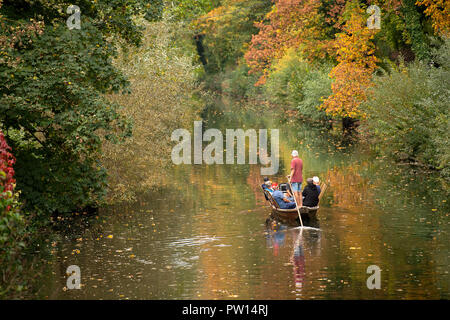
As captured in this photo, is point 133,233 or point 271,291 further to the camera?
point 133,233

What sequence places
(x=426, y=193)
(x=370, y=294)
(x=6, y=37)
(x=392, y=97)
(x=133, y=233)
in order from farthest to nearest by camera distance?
(x=392, y=97) → (x=426, y=193) → (x=133, y=233) → (x=6, y=37) → (x=370, y=294)

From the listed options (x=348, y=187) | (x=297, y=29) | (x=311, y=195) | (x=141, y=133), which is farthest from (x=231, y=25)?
(x=311, y=195)

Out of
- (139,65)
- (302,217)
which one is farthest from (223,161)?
(302,217)

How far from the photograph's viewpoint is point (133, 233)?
1920 cm

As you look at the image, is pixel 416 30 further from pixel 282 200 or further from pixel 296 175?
pixel 282 200

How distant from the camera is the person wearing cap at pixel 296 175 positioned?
→ 21.2 metres

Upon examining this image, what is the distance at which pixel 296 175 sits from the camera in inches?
842

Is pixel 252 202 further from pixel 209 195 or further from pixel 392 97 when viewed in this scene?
pixel 392 97

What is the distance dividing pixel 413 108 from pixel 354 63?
23.3ft

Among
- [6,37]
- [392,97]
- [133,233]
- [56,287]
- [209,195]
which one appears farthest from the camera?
[392,97]

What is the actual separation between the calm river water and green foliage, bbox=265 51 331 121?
17.6 meters

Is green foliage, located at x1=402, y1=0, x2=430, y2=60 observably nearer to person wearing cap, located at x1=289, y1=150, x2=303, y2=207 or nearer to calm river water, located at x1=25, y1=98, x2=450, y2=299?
calm river water, located at x1=25, y1=98, x2=450, y2=299

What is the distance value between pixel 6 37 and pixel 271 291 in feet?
27.3

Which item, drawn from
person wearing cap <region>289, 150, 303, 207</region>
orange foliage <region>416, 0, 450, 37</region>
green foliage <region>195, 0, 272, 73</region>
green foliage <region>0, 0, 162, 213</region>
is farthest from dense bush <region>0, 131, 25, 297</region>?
green foliage <region>195, 0, 272, 73</region>
